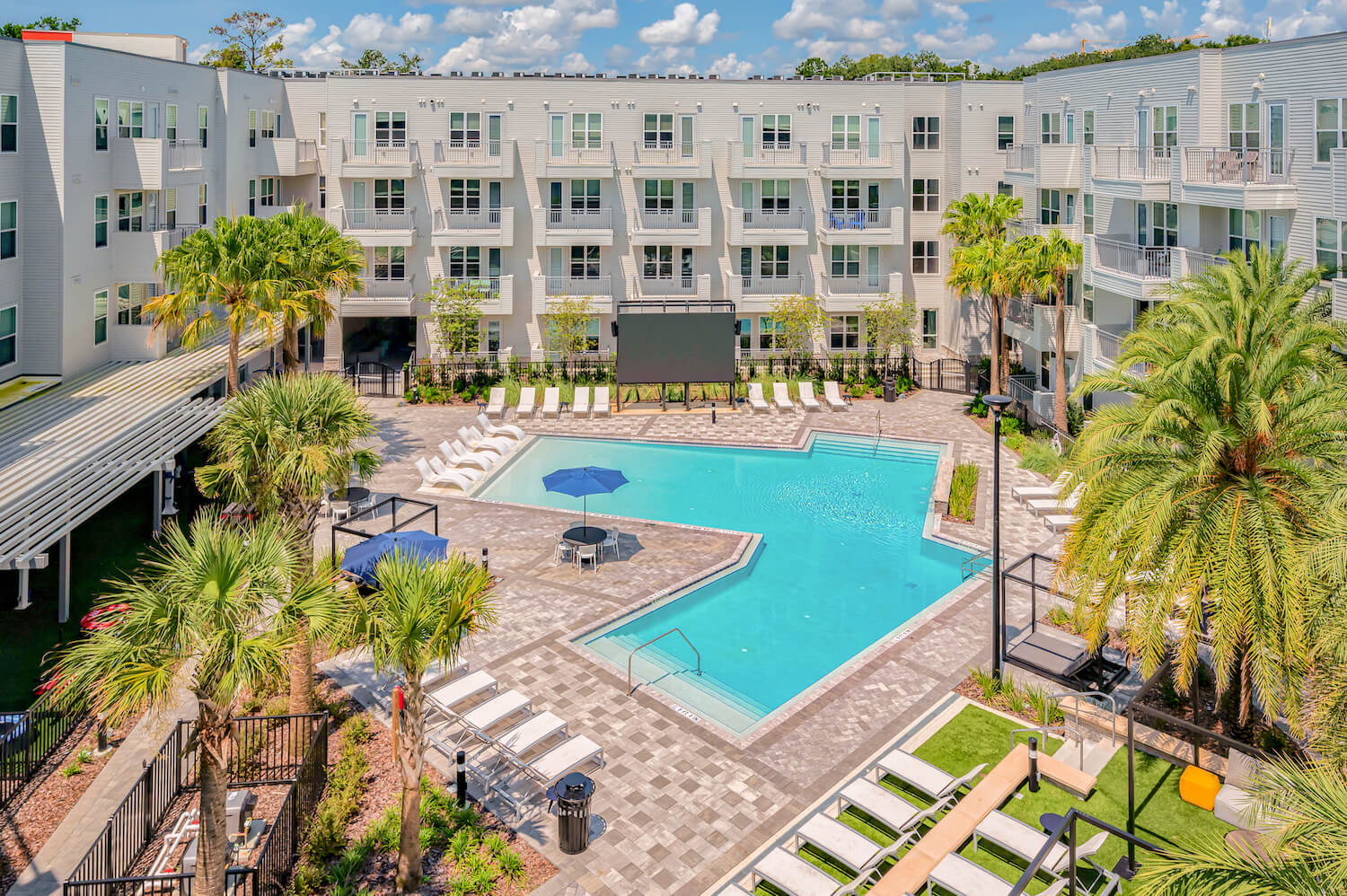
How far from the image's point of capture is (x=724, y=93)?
4706cm

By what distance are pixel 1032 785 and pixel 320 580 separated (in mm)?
10450

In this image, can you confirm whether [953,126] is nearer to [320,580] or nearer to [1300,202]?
[1300,202]

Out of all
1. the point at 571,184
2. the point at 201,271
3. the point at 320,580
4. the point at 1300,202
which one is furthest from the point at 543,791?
the point at 571,184

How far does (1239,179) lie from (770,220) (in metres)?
21.6

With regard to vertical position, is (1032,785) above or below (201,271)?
below

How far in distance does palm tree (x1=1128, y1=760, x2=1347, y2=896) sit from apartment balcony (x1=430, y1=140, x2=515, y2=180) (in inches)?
1614

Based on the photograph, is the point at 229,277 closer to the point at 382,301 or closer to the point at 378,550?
the point at 378,550

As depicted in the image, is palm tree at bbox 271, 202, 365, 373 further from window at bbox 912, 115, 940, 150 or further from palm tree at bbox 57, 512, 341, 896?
window at bbox 912, 115, 940, 150

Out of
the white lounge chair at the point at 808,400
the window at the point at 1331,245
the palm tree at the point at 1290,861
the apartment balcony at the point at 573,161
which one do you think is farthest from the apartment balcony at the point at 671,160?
the palm tree at the point at 1290,861

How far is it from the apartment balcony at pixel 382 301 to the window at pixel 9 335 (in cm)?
1674

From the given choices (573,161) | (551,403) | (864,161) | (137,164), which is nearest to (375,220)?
(573,161)

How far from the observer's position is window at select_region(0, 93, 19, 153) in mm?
26891

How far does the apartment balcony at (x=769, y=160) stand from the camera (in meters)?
46.3

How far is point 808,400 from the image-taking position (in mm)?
41938
